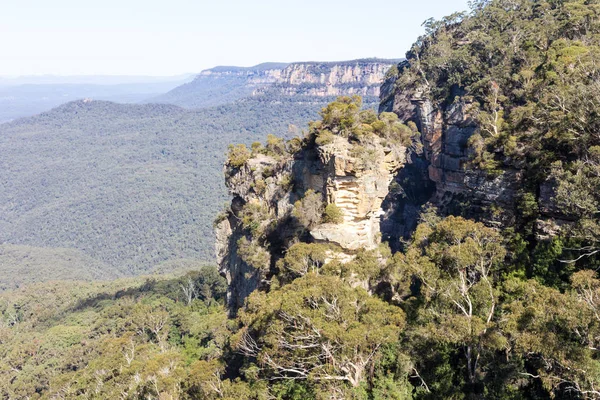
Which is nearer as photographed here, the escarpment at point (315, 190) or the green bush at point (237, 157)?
the escarpment at point (315, 190)

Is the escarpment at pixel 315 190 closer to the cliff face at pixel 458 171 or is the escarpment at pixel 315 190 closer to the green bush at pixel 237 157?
the green bush at pixel 237 157

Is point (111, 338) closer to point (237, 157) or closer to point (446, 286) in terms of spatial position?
point (237, 157)

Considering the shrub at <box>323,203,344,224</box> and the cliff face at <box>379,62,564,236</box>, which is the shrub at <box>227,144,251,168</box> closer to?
the shrub at <box>323,203,344,224</box>

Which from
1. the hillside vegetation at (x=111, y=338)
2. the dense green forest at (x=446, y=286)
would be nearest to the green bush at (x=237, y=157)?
the dense green forest at (x=446, y=286)

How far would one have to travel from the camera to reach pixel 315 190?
29.2 metres

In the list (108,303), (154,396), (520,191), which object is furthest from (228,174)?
(108,303)

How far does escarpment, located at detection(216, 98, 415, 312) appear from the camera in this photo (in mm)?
26203

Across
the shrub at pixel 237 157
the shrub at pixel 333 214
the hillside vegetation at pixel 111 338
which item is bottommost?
the hillside vegetation at pixel 111 338

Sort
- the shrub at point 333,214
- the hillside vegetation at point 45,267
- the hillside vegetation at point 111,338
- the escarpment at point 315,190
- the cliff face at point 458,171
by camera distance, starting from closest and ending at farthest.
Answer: the cliff face at point 458,171 → the shrub at point 333,214 → the escarpment at point 315,190 → the hillside vegetation at point 111,338 → the hillside vegetation at point 45,267

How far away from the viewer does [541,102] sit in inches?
963

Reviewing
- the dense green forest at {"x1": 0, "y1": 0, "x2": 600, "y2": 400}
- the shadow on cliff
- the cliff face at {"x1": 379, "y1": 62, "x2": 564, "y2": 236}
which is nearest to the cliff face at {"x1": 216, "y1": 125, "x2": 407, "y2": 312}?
the dense green forest at {"x1": 0, "y1": 0, "x2": 600, "y2": 400}

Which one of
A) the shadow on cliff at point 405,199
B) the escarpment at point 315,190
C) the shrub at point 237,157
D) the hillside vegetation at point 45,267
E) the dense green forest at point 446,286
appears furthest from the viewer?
the hillside vegetation at point 45,267

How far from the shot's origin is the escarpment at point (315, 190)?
26.2 meters

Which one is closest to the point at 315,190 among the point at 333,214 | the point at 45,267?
the point at 333,214
